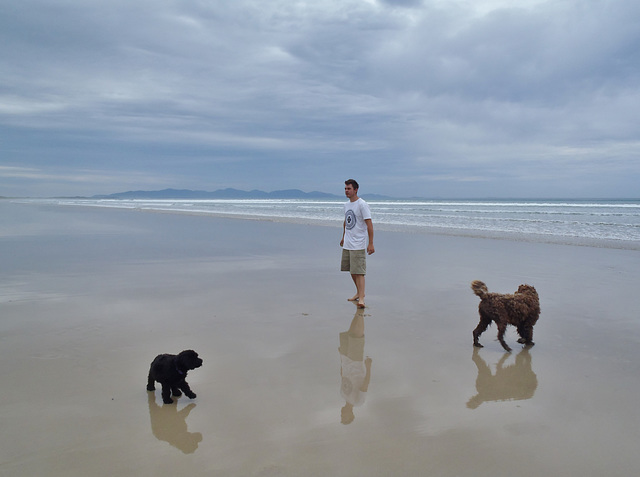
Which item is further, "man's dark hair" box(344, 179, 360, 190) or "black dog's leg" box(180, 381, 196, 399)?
"man's dark hair" box(344, 179, 360, 190)

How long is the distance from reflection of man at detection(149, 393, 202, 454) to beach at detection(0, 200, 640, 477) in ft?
0.05

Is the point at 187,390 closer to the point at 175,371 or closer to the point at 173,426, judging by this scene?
the point at 175,371

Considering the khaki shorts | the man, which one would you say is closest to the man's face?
the man

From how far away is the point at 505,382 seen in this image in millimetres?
3986

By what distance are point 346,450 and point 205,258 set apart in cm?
859

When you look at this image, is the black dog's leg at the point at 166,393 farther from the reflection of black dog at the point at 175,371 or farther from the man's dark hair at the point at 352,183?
the man's dark hair at the point at 352,183

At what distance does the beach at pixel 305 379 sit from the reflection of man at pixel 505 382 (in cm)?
2

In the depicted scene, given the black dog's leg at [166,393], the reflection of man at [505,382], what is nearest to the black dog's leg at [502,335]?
the reflection of man at [505,382]

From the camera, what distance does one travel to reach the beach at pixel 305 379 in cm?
281

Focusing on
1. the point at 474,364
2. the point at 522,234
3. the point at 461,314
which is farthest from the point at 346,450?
the point at 522,234

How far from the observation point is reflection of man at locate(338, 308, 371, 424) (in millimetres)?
3514

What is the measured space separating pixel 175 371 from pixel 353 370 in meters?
1.61

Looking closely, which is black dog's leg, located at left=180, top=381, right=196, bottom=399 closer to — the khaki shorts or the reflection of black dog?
the reflection of black dog

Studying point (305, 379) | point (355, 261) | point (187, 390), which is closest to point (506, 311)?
point (305, 379)
